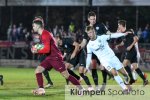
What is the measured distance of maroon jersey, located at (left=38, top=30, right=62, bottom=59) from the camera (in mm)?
15883

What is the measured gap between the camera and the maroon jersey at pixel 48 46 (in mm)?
15883

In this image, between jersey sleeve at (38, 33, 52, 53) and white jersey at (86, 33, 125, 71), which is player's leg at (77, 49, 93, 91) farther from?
jersey sleeve at (38, 33, 52, 53)

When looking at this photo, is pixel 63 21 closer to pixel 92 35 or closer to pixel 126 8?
pixel 126 8

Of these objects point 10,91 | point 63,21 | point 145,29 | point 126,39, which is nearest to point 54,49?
point 10,91

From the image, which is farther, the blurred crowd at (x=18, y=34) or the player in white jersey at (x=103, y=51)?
the blurred crowd at (x=18, y=34)

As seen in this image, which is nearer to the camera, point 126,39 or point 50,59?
point 50,59

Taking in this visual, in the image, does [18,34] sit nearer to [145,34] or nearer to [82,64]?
[145,34]

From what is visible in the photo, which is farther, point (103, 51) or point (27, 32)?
point (27, 32)

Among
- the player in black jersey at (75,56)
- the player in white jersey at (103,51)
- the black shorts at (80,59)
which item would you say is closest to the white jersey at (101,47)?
the player in white jersey at (103,51)

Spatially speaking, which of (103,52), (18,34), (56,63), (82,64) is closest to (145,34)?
(18,34)

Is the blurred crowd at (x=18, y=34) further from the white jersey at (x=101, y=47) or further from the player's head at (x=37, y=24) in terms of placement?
the white jersey at (x=101, y=47)

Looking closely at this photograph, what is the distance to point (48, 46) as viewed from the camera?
52.2 ft

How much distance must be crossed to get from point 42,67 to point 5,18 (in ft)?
92.5

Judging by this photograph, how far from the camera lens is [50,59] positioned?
16141mm
